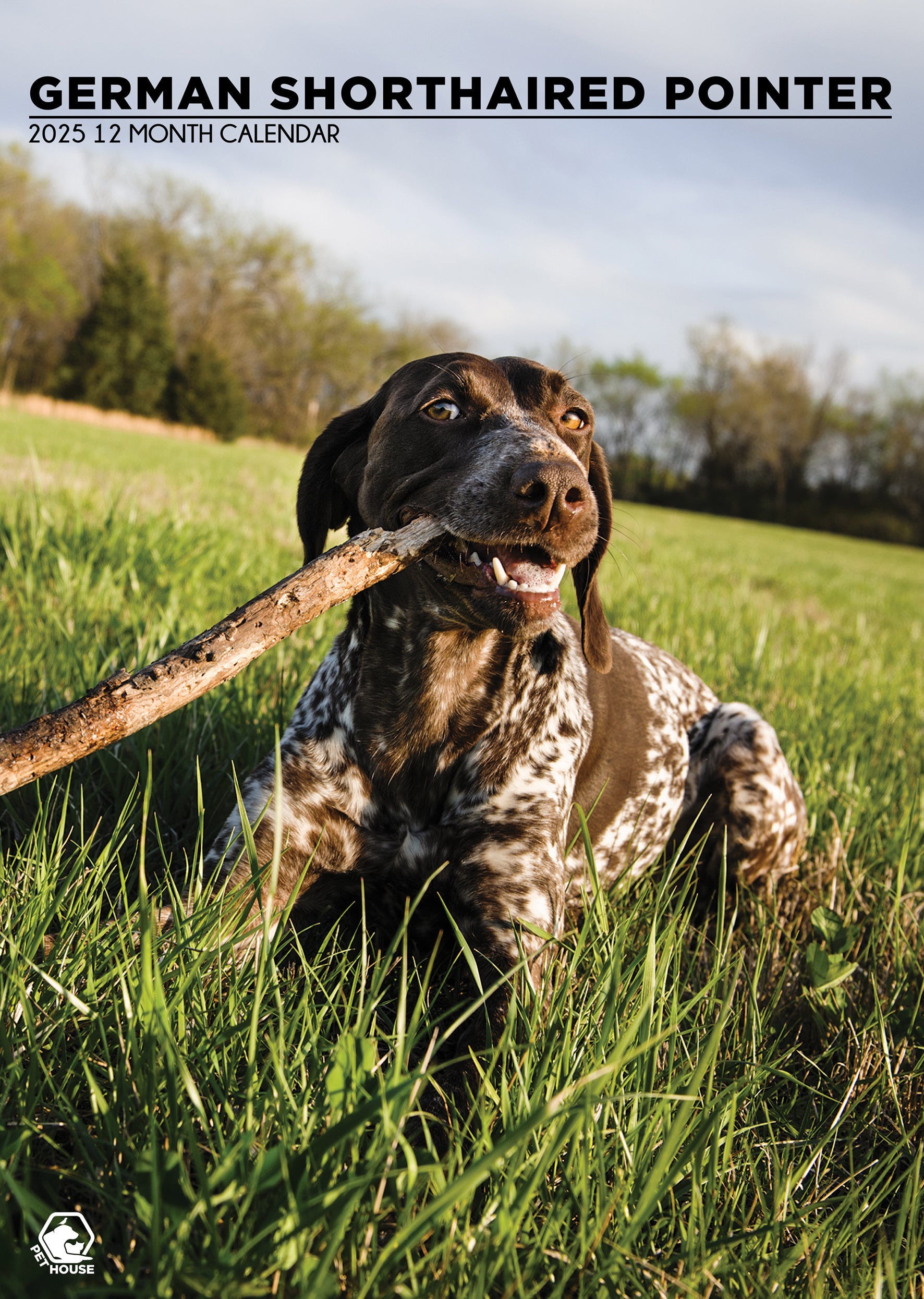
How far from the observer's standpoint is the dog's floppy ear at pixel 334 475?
122 inches

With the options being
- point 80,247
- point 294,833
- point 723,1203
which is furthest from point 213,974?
point 80,247

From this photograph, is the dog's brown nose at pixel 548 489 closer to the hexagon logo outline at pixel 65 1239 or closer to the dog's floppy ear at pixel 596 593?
the dog's floppy ear at pixel 596 593

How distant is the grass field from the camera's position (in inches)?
51.0

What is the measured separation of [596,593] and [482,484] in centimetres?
79

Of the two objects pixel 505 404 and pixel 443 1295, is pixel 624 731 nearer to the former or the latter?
pixel 505 404

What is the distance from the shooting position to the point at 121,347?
53531 mm

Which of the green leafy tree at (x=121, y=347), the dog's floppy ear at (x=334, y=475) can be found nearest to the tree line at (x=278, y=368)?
the green leafy tree at (x=121, y=347)

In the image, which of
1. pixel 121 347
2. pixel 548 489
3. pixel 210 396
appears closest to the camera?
pixel 548 489

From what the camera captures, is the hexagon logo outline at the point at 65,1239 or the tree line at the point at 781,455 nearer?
the hexagon logo outline at the point at 65,1239

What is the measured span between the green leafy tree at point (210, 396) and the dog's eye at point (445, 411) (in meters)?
54.9

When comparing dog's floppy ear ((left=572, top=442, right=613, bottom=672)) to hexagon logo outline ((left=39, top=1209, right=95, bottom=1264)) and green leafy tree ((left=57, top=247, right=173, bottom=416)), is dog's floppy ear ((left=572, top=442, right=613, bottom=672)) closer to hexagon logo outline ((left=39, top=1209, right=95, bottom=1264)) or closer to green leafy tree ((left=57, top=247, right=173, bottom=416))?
hexagon logo outline ((left=39, top=1209, right=95, bottom=1264))

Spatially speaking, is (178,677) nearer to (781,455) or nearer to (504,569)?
(504,569)

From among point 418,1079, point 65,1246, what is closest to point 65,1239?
point 65,1246

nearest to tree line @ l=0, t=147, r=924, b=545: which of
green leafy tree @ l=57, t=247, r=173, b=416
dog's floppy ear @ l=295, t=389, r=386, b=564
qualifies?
green leafy tree @ l=57, t=247, r=173, b=416
